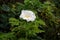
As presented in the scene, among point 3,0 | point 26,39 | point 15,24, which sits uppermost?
point 3,0

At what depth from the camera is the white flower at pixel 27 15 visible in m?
3.07

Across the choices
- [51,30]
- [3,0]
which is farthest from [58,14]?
[3,0]

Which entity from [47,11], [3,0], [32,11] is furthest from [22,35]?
[3,0]

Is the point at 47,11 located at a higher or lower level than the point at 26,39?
higher

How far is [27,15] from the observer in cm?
316

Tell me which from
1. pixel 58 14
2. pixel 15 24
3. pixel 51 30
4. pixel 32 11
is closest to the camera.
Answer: pixel 15 24

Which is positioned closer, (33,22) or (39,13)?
(33,22)

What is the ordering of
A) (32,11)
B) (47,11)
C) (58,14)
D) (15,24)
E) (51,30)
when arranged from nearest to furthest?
(15,24), (32,11), (47,11), (51,30), (58,14)

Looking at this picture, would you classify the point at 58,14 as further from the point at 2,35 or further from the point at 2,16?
the point at 2,35

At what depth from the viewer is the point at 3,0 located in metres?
4.00

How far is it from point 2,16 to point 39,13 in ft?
1.86

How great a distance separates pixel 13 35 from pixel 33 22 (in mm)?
333

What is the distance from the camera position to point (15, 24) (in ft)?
9.98

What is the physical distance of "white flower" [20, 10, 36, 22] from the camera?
3066 mm
